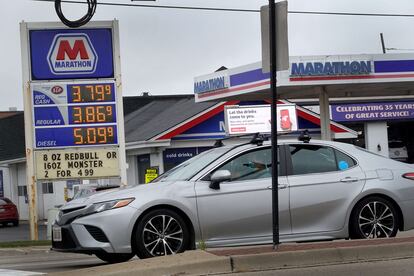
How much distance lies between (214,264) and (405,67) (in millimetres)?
16673

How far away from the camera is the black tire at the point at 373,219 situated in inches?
360

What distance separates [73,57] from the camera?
17.3 metres

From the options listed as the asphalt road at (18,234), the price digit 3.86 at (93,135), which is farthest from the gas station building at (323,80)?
the asphalt road at (18,234)

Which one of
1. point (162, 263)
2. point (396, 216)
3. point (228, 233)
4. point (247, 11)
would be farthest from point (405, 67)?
point (162, 263)

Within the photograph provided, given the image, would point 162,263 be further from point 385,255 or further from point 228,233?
point 385,255

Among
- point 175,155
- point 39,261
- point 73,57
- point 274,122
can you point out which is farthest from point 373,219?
point 175,155

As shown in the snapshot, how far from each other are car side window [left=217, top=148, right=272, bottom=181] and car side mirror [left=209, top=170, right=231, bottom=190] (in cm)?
35

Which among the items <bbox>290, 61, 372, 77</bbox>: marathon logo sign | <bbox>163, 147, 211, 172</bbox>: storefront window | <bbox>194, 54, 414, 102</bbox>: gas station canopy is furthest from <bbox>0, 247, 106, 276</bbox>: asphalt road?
<bbox>163, 147, 211, 172</bbox>: storefront window

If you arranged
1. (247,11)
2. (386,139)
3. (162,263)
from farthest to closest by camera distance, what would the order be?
(386,139) < (247,11) < (162,263)

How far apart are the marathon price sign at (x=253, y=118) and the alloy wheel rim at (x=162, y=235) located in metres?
20.6

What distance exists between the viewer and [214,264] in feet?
24.1

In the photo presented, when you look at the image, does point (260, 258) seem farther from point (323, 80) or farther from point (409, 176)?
point (323, 80)

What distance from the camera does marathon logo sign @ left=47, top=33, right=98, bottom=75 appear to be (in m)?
17.2

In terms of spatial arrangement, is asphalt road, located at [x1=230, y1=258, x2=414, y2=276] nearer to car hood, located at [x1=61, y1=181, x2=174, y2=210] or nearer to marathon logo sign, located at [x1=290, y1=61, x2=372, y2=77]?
car hood, located at [x1=61, y1=181, x2=174, y2=210]
